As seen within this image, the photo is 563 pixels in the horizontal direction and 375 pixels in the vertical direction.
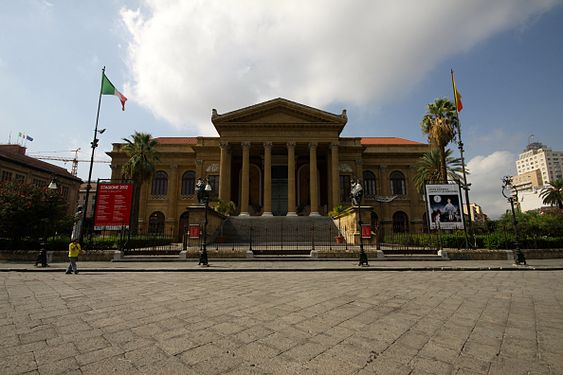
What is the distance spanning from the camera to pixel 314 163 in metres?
29.7

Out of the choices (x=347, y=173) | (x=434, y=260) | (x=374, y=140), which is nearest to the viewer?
(x=434, y=260)

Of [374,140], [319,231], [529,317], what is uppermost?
[374,140]

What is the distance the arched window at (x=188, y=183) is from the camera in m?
35.6

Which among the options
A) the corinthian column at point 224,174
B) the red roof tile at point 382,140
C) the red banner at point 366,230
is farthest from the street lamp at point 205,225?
the red roof tile at point 382,140

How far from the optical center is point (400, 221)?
35.7 meters

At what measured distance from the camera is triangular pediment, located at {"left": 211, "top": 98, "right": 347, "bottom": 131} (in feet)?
99.1

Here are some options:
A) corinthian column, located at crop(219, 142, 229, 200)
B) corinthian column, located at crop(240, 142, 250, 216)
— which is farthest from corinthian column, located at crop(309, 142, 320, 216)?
corinthian column, located at crop(219, 142, 229, 200)

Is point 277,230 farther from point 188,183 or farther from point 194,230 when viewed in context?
point 188,183

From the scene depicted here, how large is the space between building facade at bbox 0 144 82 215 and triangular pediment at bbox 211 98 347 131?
20.6 m

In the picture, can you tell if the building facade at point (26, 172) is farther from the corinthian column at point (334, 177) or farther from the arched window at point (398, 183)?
the arched window at point (398, 183)

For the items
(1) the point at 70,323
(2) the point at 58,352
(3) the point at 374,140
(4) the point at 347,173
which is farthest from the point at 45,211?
(3) the point at 374,140

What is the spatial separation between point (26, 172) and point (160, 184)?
18.8 meters

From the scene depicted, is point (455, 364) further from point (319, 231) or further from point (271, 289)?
point (319, 231)

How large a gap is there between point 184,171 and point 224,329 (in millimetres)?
34741
